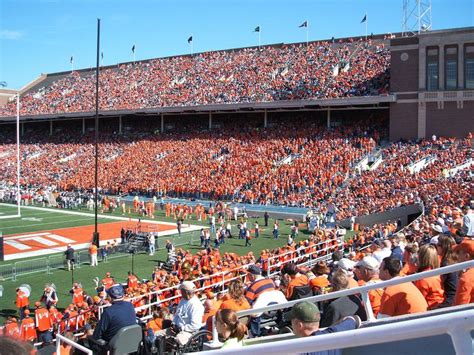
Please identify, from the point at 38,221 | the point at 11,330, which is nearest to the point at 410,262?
the point at 11,330

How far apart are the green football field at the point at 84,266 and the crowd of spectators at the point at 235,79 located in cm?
1588

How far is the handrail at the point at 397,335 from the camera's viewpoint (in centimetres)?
169

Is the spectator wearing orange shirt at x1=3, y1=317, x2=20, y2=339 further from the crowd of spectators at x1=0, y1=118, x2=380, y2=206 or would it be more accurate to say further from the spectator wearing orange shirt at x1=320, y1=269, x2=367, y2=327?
the crowd of spectators at x1=0, y1=118, x2=380, y2=206

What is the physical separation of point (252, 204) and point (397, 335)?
31.8 m

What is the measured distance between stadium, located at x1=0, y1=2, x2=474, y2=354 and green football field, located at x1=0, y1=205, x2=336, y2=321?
12 centimetres

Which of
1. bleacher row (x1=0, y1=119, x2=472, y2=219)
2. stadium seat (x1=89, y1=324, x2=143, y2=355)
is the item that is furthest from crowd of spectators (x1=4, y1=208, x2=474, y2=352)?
bleacher row (x1=0, y1=119, x2=472, y2=219)

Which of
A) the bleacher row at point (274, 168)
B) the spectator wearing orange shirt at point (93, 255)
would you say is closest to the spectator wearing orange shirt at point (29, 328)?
the spectator wearing orange shirt at point (93, 255)

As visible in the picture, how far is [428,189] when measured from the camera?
2441 centimetres

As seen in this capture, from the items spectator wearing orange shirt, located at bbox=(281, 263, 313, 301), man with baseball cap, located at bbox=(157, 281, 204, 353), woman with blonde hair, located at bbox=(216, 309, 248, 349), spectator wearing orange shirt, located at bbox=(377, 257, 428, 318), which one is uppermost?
spectator wearing orange shirt, located at bbox=(377, 257, 428, 318)

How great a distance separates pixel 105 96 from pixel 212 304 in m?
55.0

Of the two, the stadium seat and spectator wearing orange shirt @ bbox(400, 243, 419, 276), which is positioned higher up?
spectator wearing orange shirt @ bbox(400, 243, 419, 276)

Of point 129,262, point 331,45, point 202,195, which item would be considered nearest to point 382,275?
point 129,262

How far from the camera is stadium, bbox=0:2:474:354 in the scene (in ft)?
14.8

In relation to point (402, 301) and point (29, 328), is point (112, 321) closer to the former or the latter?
point (402, 301)
